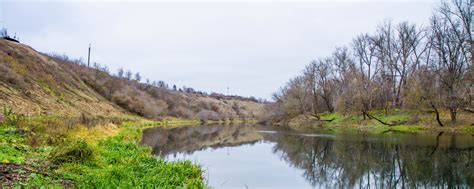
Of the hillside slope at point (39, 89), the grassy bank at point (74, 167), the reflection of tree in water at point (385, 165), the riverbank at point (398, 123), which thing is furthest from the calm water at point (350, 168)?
the hillside slope at point (39, 89)

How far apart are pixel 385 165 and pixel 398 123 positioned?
2675 centimetres

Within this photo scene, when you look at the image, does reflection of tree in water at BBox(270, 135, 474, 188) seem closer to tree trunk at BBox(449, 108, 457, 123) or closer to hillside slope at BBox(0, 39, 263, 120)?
tree trunk at BBox(449, 108, 457, 123)

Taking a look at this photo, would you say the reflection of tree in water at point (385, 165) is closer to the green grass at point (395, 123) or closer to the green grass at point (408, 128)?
the green grass at point (395, 123)

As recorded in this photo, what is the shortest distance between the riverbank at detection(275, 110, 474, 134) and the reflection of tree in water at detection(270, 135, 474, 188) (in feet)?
44.4

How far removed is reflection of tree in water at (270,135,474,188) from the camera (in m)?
12.3

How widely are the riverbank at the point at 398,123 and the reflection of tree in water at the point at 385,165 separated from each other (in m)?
13.5

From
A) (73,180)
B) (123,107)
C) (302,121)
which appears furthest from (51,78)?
(73,180)

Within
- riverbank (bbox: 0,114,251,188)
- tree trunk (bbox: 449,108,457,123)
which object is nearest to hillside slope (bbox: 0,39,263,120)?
riverbank (bbox: 0,114,251,188)

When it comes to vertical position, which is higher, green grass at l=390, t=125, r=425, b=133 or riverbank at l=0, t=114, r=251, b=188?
green grass at l=390, t=125, r=425, b=133

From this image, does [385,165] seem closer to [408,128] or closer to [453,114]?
[453,114]

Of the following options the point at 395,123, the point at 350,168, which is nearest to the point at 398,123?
the point at 395,123

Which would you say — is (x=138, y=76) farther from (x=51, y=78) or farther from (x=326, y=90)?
(x=326, y=90)

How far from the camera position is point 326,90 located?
2569 inches

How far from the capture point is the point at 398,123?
130 ft
